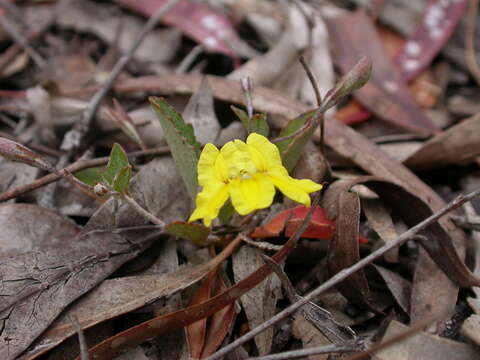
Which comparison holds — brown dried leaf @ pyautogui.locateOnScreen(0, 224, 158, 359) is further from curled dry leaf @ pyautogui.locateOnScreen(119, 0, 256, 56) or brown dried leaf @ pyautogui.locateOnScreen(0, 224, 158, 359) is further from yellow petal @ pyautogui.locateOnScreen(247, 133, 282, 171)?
curled dry leaf @ pyautogui.locateOnScreen(119, 0, 256, 56)

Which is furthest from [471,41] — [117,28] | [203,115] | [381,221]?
[117,28]

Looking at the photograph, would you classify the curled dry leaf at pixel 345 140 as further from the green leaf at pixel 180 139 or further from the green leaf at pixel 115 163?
the green leaf at pixel 115 163

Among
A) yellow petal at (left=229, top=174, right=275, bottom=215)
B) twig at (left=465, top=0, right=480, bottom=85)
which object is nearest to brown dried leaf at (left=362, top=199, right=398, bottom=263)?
yellow petal at (left=229, top=174, right=275, bottom=215)

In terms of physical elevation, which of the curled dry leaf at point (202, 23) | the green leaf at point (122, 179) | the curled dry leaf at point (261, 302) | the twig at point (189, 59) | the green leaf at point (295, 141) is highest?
the green leaf at point (295, 141)

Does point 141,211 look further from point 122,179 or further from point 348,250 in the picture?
point 348,250

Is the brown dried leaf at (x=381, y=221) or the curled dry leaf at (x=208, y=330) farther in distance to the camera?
the brown dried leaf at (x=381, y=221)

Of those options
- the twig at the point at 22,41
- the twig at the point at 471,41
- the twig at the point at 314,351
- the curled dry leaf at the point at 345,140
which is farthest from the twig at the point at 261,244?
the twig at the point at 471,41
